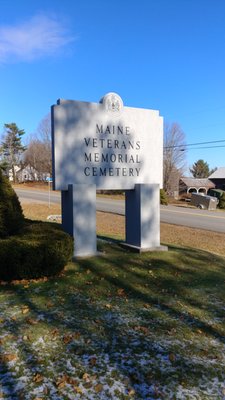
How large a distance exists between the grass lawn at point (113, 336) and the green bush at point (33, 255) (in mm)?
181

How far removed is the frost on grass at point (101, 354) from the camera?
2980 mm

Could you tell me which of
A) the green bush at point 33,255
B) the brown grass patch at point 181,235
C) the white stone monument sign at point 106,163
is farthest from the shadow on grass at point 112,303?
the brown grass patch at point 181,235

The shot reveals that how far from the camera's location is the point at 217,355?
3650 millimetres

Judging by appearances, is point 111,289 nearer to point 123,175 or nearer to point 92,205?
point 92,205

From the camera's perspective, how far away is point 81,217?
7434 millimetres

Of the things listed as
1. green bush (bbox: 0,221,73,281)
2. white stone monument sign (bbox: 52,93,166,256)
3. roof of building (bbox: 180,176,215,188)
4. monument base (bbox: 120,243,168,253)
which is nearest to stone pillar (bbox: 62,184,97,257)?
white stone monument sign (bbox: 52,93,166,256)

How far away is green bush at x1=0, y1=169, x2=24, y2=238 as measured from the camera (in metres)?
6.31

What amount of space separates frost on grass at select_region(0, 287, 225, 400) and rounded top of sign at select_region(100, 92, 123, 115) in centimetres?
444

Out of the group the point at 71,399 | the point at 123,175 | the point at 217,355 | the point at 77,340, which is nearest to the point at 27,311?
the point at 77,340

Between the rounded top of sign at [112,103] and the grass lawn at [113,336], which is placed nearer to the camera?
the grass lawn at [113,336]

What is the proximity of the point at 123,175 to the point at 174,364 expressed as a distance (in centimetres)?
515

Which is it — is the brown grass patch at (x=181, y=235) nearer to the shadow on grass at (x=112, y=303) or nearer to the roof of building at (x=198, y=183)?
the shadow on grass at (x=112, y=303)

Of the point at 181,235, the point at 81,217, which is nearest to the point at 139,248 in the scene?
the point at 81,217

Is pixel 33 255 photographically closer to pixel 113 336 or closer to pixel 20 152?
pixel 113 336
